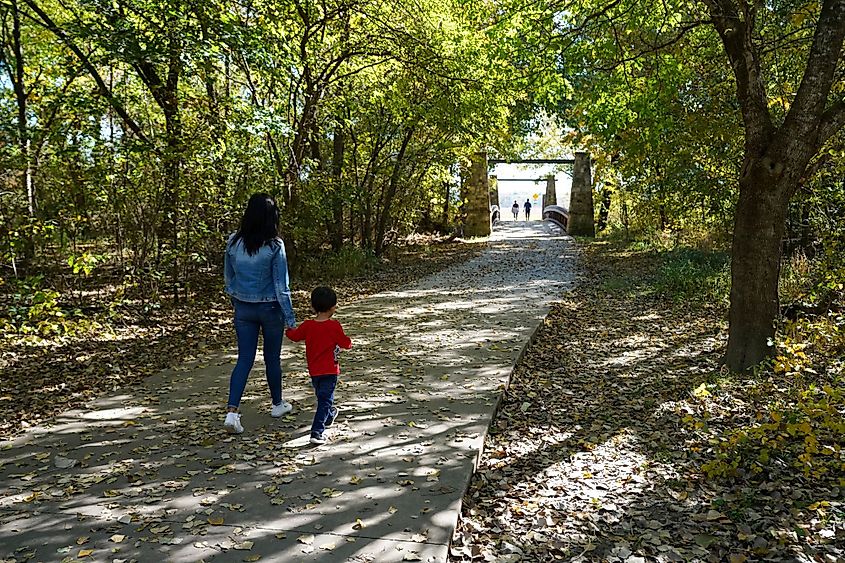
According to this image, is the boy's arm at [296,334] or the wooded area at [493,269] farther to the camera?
the boy's arm at [296,334]

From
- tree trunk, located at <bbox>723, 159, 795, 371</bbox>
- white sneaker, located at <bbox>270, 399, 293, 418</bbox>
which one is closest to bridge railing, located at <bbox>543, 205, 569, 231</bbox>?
tree trunk, located at <bbox>723, 159, 795, 371</bbox>

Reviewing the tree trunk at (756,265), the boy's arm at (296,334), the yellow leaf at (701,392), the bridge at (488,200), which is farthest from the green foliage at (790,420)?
the bridge at (488,200)

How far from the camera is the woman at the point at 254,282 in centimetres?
479

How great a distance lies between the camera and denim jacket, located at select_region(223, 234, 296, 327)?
4.79 metres

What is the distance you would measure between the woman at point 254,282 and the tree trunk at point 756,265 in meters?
4.33

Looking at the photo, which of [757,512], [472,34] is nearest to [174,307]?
[472,34]

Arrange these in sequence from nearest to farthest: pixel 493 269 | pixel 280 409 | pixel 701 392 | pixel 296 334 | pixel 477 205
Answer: pixel 296 334
pixel 280 409
pixel 701 392
pixel 493 269
pixel 477 205

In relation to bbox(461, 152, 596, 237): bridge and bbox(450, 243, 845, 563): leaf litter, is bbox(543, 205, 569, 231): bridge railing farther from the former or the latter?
bbox(450, 243, 845, 563): leaf litter

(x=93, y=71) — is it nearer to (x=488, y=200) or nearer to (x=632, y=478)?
(x=632, y=478)

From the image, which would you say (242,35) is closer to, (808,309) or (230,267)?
(230,267)

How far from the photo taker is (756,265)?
6.07 meters

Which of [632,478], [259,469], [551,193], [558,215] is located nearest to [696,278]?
[632,478]

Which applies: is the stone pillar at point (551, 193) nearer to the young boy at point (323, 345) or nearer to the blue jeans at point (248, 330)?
the blue jeans at point (248, 330)

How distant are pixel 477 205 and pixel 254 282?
21542mm
